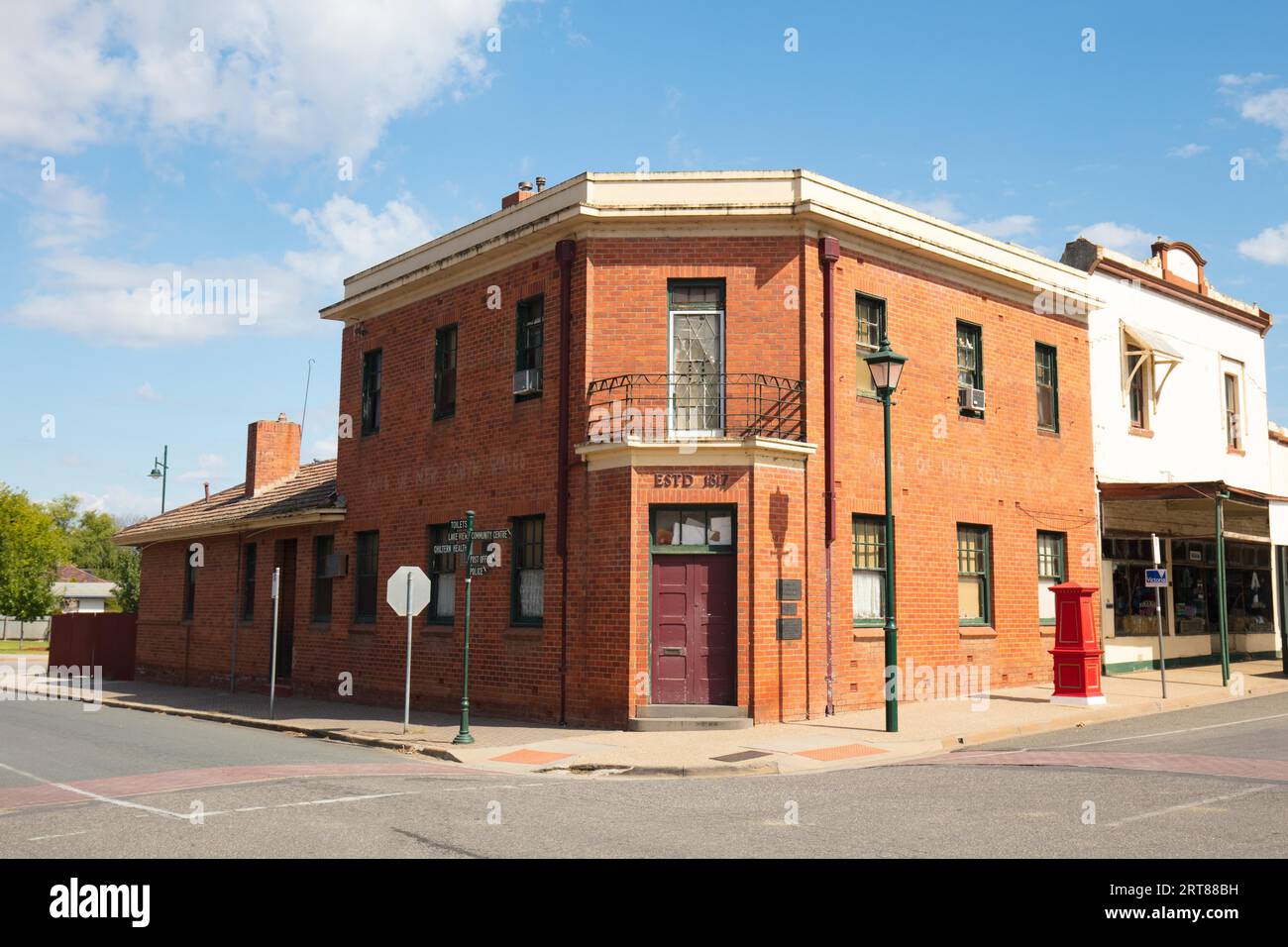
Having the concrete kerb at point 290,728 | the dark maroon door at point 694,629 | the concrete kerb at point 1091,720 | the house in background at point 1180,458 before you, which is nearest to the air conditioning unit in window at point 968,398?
the house in background at point 1180,458

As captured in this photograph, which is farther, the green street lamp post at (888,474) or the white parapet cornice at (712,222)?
the white parapet cornice at (712,222)

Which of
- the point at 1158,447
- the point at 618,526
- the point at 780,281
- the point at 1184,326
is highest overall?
the point at 1184,326

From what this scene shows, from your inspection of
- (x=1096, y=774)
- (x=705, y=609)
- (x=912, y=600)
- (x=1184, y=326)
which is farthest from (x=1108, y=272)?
(x=1096, y=774)

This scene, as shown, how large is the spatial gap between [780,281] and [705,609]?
5.17 metres

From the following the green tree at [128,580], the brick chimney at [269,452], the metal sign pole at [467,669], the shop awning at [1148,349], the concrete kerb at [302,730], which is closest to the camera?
the concrete kerb at [302,730]

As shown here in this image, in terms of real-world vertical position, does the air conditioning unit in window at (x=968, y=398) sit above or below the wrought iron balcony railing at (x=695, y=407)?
above

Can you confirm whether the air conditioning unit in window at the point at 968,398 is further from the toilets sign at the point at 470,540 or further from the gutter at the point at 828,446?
the toilets sign at the point at 470,540

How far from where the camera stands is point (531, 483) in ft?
57.6

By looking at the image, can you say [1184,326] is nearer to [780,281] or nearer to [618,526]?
[780,281]

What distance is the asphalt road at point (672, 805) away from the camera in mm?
7934

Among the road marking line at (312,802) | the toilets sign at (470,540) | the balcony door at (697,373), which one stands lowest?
the road marking line at (312,802)

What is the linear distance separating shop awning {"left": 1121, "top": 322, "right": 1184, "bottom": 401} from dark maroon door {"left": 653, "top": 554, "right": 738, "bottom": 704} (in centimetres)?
1249

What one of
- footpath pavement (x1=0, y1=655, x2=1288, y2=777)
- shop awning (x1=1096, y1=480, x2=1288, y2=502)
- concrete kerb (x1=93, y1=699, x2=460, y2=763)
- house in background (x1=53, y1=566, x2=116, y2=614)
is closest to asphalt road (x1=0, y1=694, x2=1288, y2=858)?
concrete kerb (x1=93, y1=699, x2=460, y2=763)

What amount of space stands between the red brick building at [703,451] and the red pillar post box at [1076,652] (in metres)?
1.65
